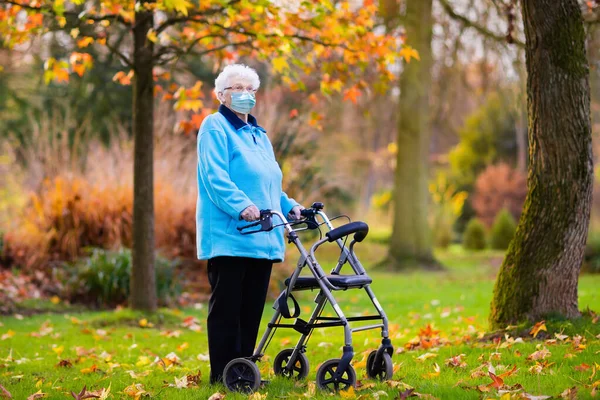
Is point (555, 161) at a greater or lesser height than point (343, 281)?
greater

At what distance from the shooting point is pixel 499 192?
2372 centimetres

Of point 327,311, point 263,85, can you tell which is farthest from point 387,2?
point 327,311

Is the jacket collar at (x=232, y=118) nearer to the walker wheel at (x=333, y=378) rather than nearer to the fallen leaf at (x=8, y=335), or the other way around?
the walker wheel at (x=333, y=378)

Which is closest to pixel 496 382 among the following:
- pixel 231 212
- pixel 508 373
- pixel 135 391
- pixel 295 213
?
pixel 508 373

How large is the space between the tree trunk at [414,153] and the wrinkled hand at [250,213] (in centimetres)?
1145

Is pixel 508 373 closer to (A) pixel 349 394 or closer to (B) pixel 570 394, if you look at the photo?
(B) pixel 570 394

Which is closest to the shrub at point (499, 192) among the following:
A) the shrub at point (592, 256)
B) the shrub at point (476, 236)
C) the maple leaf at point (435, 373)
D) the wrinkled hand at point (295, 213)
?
the shrub at point (476, 236)

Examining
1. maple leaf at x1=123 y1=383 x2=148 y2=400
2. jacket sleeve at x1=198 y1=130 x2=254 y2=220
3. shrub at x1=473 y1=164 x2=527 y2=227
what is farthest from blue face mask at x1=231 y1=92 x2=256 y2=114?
shrub at x1=473 y1=164 x2=527 y2=227

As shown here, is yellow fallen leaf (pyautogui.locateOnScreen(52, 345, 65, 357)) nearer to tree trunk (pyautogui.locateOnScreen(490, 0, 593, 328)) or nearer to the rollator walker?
the rollator walker

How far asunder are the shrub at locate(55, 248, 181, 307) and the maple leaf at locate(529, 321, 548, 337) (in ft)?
16.3

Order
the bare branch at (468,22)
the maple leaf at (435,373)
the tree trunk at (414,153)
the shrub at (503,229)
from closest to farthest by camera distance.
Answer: the maple leaf at (435,373) → the bare branch at (468,22) → the tree trunk at (414,153) → the shrub at (503,229)

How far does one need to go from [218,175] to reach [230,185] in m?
0.09

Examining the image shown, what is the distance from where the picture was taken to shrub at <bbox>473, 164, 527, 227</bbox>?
23.5 m

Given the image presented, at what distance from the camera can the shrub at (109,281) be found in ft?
30.6
